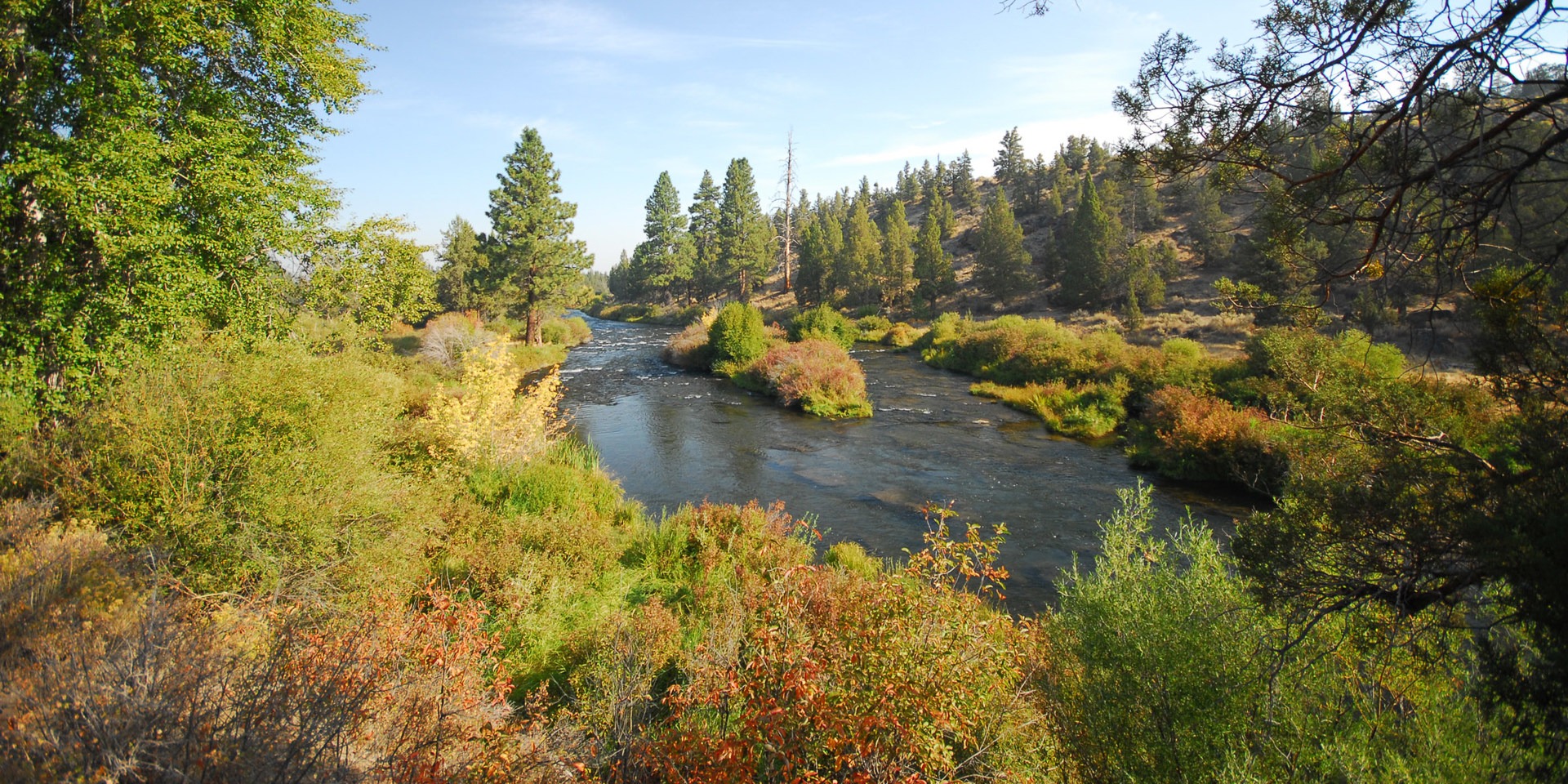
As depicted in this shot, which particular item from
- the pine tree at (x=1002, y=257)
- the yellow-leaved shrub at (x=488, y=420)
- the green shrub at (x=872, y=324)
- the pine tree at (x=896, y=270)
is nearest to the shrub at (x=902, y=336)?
the green shrub at (x=872, y=324)

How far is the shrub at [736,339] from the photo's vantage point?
29594 mm

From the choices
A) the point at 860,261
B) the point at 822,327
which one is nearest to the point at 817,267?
the point at 860,261

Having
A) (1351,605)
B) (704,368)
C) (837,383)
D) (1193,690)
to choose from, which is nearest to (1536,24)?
(1351,605)

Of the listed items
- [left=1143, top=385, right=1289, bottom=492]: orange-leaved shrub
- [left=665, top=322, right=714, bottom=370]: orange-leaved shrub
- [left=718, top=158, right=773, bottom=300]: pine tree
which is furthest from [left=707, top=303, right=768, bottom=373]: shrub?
[left=718, top=158, right=773, bottom=300]: pine tree

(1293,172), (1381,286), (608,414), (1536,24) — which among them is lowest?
(608,414)

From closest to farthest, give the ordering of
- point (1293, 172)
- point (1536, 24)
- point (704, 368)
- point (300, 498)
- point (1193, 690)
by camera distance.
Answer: point (1536, 24) < point (1293, 172) < point (1193, 690) < point (300, 498) < point (704, 368)

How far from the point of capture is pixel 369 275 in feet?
39.9

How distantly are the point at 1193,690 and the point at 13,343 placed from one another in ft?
44.3

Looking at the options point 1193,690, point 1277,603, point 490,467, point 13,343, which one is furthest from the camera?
point 490,467

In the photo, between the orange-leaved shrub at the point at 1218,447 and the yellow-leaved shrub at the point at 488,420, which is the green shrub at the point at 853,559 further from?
the orange-leaved shrub at the point at 1218,447

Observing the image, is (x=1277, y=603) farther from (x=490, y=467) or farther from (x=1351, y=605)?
(x=490, y=467)

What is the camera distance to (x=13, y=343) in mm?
8453

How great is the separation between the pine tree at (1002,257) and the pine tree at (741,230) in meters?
22.2

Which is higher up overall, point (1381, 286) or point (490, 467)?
point (1381, 286)
